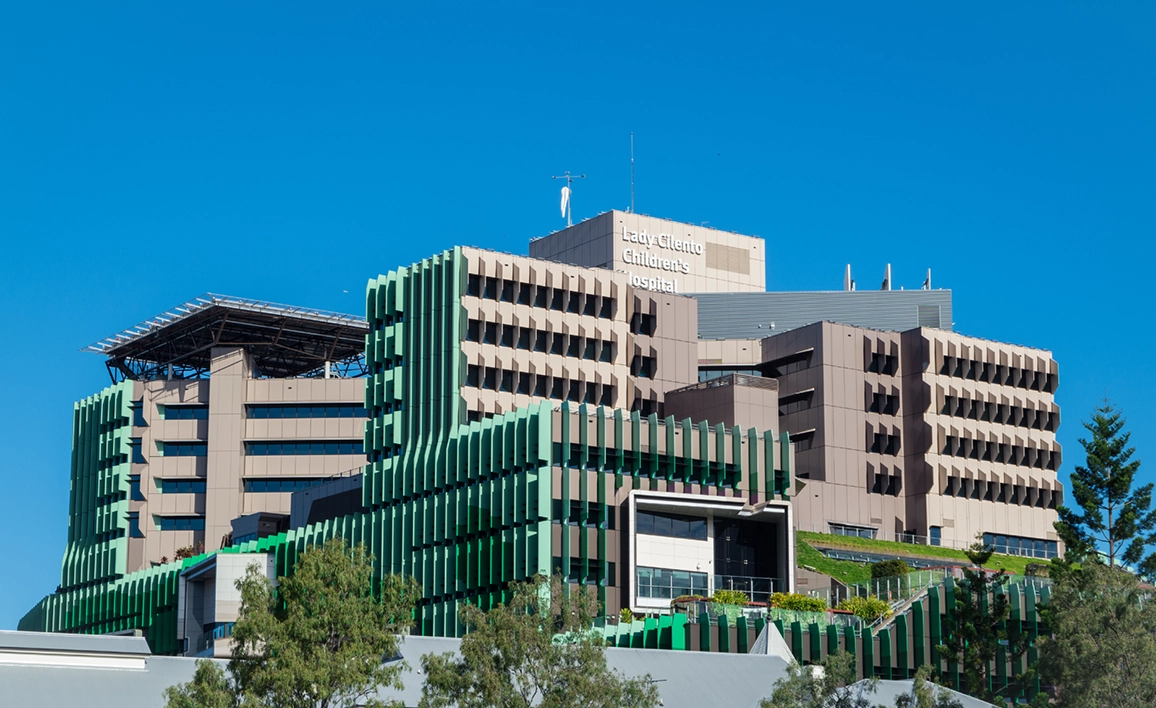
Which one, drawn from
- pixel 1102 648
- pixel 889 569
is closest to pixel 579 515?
pixel 889 569

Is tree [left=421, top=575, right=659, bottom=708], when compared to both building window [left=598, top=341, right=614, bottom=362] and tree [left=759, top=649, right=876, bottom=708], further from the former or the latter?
building window [left=598, top=341, right=614, bottom=362]

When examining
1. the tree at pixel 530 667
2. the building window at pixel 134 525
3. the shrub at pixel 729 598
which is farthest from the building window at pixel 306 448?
the tree at pixel 530 667

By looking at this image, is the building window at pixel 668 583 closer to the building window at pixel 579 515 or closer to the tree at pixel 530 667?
the building window at pixel 579 515

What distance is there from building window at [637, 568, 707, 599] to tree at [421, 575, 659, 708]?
53233 mm

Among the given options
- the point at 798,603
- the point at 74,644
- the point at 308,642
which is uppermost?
the point at 798,603

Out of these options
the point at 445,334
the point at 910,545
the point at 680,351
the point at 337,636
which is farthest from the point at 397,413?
the point at 337,636

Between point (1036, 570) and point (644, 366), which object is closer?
point (1036, 570)

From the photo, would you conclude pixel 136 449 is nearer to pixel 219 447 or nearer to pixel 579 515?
pixel 219 447

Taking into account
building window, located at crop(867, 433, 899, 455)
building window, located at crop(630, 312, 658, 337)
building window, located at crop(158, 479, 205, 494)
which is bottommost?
building window, located at crop(158, 479, 205, 494)

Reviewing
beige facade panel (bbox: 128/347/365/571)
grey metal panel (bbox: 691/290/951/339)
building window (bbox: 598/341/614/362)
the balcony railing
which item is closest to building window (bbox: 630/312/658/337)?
building window (bbox: 598/341/614/362)

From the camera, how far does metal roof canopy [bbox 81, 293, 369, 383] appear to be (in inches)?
7279

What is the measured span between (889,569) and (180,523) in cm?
8582

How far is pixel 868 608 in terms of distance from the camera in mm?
110812

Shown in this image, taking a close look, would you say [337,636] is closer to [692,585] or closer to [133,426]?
[692,585]
